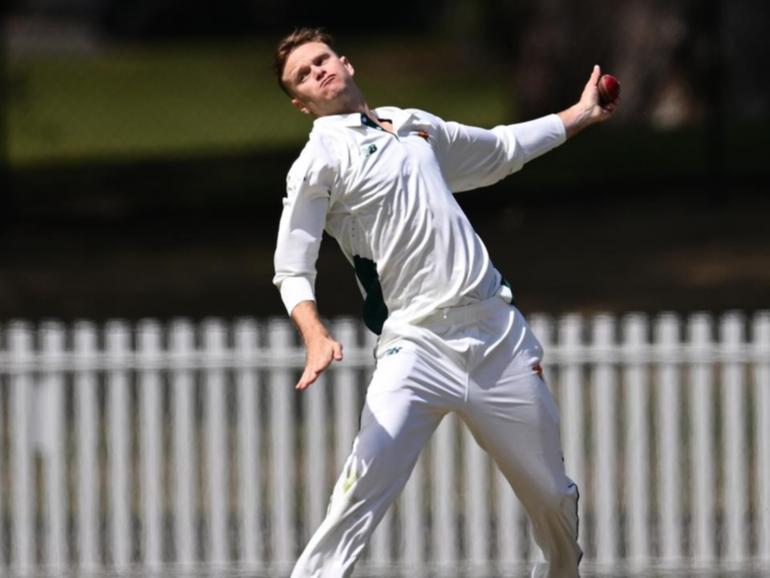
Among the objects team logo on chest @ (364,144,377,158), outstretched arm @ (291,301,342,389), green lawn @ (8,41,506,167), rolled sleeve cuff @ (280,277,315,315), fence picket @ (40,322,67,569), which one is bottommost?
fence picket @ (40,322,67,569)

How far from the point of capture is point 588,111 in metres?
5.45

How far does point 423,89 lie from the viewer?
75.3 ft

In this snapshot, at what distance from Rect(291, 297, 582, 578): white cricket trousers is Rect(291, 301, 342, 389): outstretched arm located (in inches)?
11.0

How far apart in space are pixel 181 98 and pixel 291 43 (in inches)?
606

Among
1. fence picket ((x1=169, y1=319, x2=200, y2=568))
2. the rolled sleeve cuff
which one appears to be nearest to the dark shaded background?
fence picket ((x1=169, y1=319, x2=200, y2=568))

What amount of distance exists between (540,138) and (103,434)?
373 centimetres

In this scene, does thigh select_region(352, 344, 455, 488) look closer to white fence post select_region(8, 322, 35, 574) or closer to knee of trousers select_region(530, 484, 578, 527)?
knee of trousers select_region(530, 484, 578, 527)

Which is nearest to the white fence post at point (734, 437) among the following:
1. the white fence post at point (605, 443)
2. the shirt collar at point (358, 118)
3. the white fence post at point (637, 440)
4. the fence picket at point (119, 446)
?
the white fence post at point (637, 440)

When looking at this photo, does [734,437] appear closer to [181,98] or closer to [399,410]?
[399,410]

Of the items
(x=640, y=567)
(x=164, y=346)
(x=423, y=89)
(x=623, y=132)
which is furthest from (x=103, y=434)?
(x=423, y=89)

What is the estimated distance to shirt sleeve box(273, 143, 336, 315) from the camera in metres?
5.05

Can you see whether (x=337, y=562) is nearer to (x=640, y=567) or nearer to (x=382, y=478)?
(x=382, y=478)

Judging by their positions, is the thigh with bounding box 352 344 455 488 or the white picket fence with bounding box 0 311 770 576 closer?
the thigh with bounding box 352 344 455 488

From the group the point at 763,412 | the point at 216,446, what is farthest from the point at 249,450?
the point at 763,412
